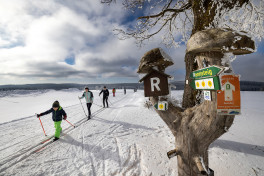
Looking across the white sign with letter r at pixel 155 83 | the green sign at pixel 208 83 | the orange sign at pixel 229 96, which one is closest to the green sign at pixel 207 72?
the green sign at pixel 208 83

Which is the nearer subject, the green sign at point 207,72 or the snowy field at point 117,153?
the green sign at point 207,72

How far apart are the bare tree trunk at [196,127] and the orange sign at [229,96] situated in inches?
2.7

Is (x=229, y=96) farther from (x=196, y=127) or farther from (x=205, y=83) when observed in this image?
(x=196, y=127)

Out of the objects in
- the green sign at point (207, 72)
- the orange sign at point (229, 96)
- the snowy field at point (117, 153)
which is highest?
the green sign at point (207, 72)

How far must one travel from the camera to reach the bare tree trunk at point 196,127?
4.55ft

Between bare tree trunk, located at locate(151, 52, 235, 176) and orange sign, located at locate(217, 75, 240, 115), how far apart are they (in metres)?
0.07

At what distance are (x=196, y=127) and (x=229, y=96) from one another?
0.63 meters

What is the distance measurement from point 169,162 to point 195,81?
239 centimetres

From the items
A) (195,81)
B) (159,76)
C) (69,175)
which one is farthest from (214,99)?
(69,175)

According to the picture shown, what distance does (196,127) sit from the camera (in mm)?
1617

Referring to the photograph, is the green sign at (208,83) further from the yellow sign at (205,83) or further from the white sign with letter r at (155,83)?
the white sign with letter r at (155,83)

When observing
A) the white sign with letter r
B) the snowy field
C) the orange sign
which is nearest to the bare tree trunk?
the orange sign

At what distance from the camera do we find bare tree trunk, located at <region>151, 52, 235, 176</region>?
1388 mm

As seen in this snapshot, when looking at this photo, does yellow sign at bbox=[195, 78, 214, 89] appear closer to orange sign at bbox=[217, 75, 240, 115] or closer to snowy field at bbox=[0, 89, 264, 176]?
orange sign at bbox=[217, 75, 240, 115]
